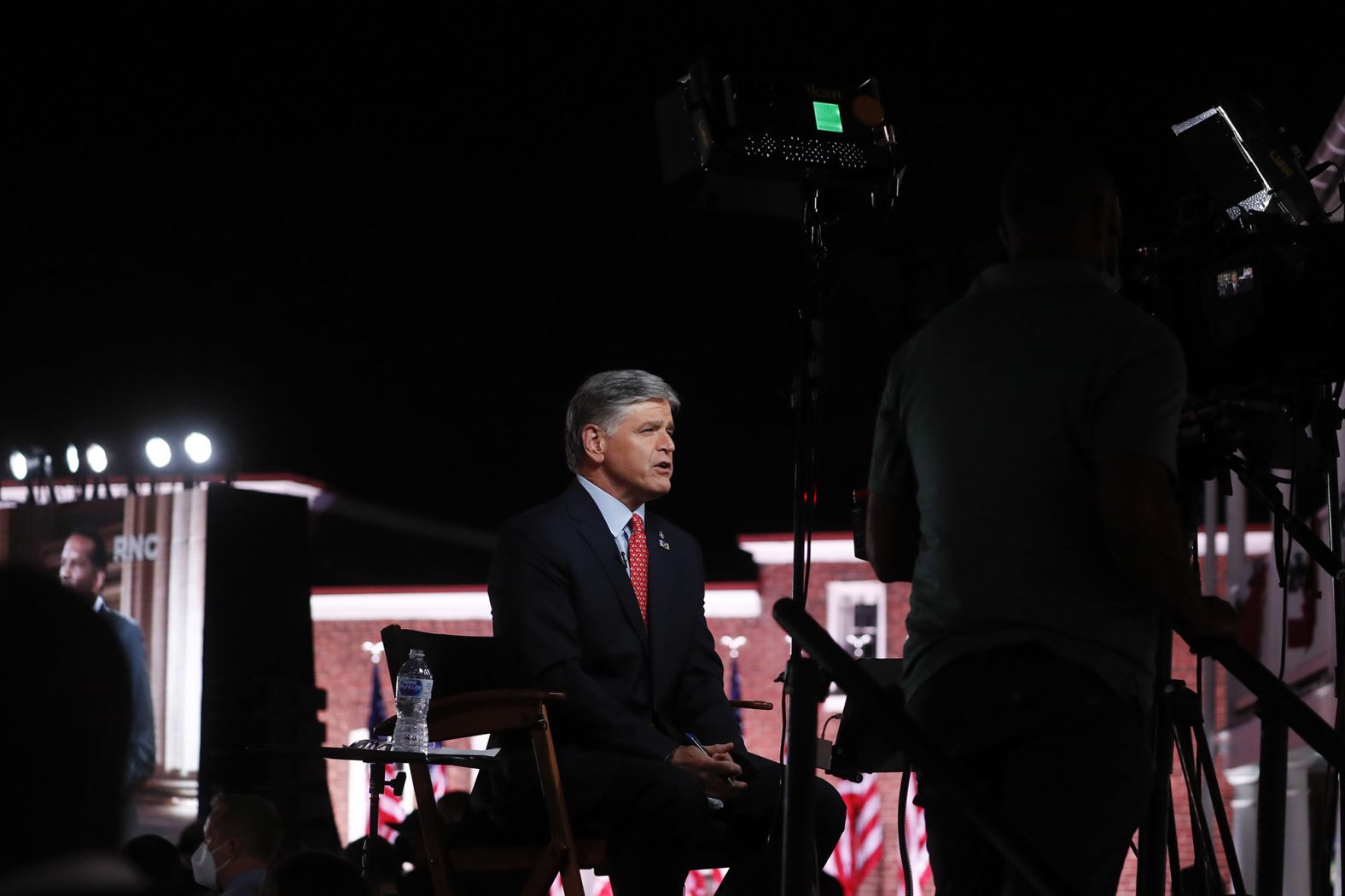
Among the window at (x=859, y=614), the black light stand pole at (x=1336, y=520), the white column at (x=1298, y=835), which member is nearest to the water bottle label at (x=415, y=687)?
the black light stand pole at (x=1336, y=520)

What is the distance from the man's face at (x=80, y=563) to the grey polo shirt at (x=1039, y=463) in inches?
417

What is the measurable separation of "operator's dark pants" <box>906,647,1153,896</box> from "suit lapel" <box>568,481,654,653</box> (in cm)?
156

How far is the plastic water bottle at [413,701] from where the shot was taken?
3.61 metres

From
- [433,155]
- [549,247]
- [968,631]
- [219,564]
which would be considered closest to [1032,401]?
[968,631]

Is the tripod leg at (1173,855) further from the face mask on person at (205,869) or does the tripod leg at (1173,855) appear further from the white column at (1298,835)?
the white column at (1298,835)

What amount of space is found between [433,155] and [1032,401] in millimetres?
11407

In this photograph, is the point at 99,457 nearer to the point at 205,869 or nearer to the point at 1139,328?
the point at 205,869

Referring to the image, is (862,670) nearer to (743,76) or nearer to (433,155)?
(743,76)

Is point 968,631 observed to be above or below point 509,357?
below

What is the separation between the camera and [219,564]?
11039 millimetres

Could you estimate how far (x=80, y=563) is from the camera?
1177 cm

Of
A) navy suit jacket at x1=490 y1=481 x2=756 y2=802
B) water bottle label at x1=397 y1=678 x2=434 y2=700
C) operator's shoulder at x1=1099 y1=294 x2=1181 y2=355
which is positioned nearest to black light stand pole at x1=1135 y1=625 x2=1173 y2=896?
operator's shoulder at x1=1099 y1=294 x2=1181 y2=355

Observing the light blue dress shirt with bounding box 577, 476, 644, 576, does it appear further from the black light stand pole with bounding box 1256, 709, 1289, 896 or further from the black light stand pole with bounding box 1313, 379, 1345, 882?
the black light stand pole with bounding box 1256, 709, 1289, 896

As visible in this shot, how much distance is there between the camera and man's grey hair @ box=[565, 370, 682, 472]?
371cm
